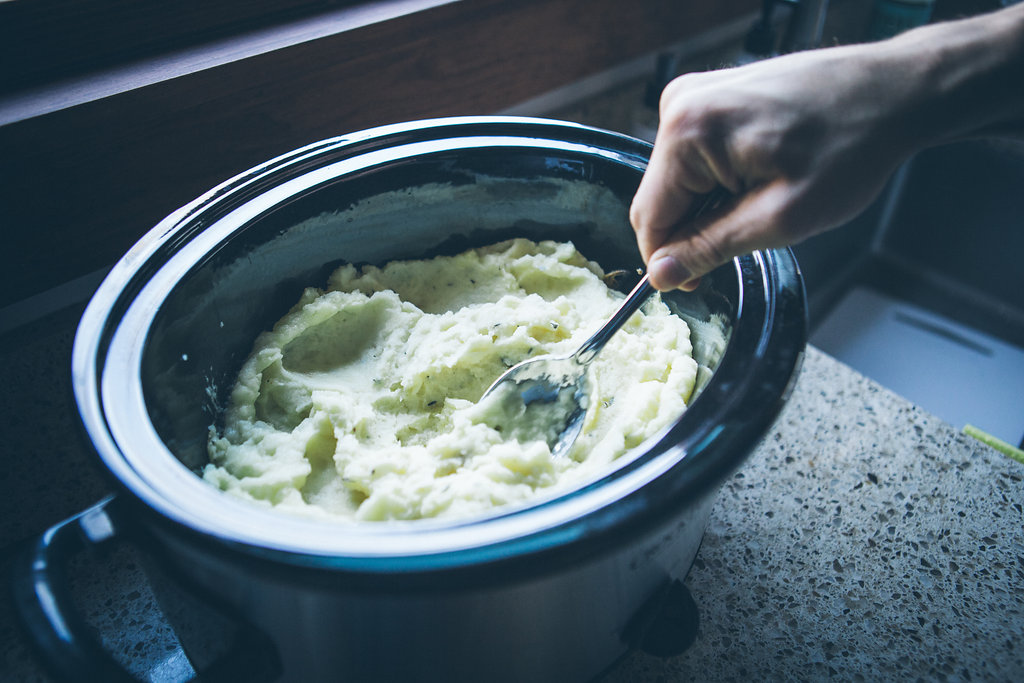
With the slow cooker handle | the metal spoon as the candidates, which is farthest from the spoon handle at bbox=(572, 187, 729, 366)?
the slow cooker handle

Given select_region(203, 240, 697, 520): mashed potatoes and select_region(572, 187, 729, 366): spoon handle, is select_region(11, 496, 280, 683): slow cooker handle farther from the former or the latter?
select_region(572, 187, 729, 366): spoon handle

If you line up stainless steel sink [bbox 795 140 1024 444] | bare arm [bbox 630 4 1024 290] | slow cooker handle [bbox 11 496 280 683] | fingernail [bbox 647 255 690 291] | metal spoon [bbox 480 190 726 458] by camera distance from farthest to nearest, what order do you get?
stainless steel sink [bbox 795 140 1024 444] → metal spoon [bbox 480 190 726 458] → fingernail [bbox 647 255 690 291] → bare arm [bbox 630 4 1024 290] → slow cooker handle [bbox 11 496 280 683]

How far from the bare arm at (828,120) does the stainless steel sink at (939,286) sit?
1033mm

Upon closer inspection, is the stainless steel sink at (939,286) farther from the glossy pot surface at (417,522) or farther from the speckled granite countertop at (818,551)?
Answer: the glossy pot surface at (417,522)

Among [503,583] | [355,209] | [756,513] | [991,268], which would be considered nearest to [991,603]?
[756,513]

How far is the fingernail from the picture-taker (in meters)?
0.63

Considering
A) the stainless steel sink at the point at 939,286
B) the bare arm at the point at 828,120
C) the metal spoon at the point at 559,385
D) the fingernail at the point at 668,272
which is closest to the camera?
the bare arm at the point at 828,120

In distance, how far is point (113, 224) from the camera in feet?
2.68

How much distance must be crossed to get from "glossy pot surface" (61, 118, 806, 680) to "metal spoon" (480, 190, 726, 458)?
13cm

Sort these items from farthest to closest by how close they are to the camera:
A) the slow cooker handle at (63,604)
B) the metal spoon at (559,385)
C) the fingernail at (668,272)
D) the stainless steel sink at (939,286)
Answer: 1. the stainless steel sink at (939,286)
2. the metal spoon at (559,385)
3. the fingernail at (668,272)
4. the slow cooker handle at (63,604)

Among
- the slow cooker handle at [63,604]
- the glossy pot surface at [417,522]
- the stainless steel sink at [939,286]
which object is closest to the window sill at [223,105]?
the glossy pot surface at [417,522]

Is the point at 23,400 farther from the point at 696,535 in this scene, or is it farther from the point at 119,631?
the point at 696,535

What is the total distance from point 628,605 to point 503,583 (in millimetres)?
199

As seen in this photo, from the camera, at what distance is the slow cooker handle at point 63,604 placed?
426 mm
